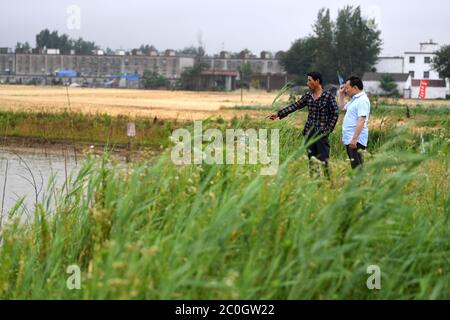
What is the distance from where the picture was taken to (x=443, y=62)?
90062 millimetres

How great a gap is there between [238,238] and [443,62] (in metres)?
87.6

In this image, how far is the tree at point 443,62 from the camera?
89137 mm

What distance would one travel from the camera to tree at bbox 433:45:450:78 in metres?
89.1

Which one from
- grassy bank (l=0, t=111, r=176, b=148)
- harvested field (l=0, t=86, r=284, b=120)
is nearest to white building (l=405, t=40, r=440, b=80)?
harvested field (l=0, t=86, r=284, b=120)

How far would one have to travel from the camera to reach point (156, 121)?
33.0m

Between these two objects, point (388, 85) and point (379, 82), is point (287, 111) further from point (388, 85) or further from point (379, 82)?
point (379, 82)

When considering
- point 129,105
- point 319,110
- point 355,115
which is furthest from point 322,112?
point 129,105

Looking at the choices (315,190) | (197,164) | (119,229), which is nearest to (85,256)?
(119,229)

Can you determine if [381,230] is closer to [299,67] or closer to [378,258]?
[378,258]

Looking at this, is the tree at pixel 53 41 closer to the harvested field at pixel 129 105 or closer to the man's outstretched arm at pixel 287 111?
the harvested field at pixel 129 105

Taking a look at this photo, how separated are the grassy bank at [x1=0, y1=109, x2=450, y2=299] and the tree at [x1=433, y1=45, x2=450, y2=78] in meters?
84.8

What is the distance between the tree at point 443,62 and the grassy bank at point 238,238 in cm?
8475
